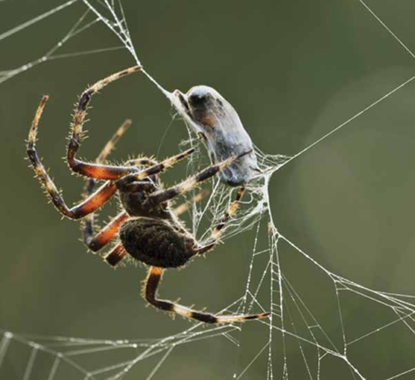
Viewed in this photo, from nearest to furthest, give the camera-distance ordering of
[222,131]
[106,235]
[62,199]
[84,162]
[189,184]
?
[222,131], [189,184], [84,162], [62,199], [106,235]

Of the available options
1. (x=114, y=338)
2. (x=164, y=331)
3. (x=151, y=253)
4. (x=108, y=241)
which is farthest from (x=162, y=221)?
(x=114, y=338)

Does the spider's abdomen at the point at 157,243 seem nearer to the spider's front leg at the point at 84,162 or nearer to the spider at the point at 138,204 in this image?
the spider at the point at 138,204

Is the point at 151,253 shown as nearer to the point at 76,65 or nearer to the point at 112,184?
the point at 112,184

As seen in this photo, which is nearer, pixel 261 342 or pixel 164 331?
pixel 261 342

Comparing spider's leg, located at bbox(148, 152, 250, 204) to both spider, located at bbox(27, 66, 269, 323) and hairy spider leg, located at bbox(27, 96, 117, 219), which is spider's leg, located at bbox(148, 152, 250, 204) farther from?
hairy spider leg, located at bbox(27, 96, 117, 219)

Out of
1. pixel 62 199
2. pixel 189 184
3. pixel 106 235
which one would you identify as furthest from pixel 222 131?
pixel 106 235

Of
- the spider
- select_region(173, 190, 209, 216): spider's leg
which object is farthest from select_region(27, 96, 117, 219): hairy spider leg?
select_region(173, 190, 209, 216): spider's leg

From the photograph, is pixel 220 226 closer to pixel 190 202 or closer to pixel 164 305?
pixel 190 202
